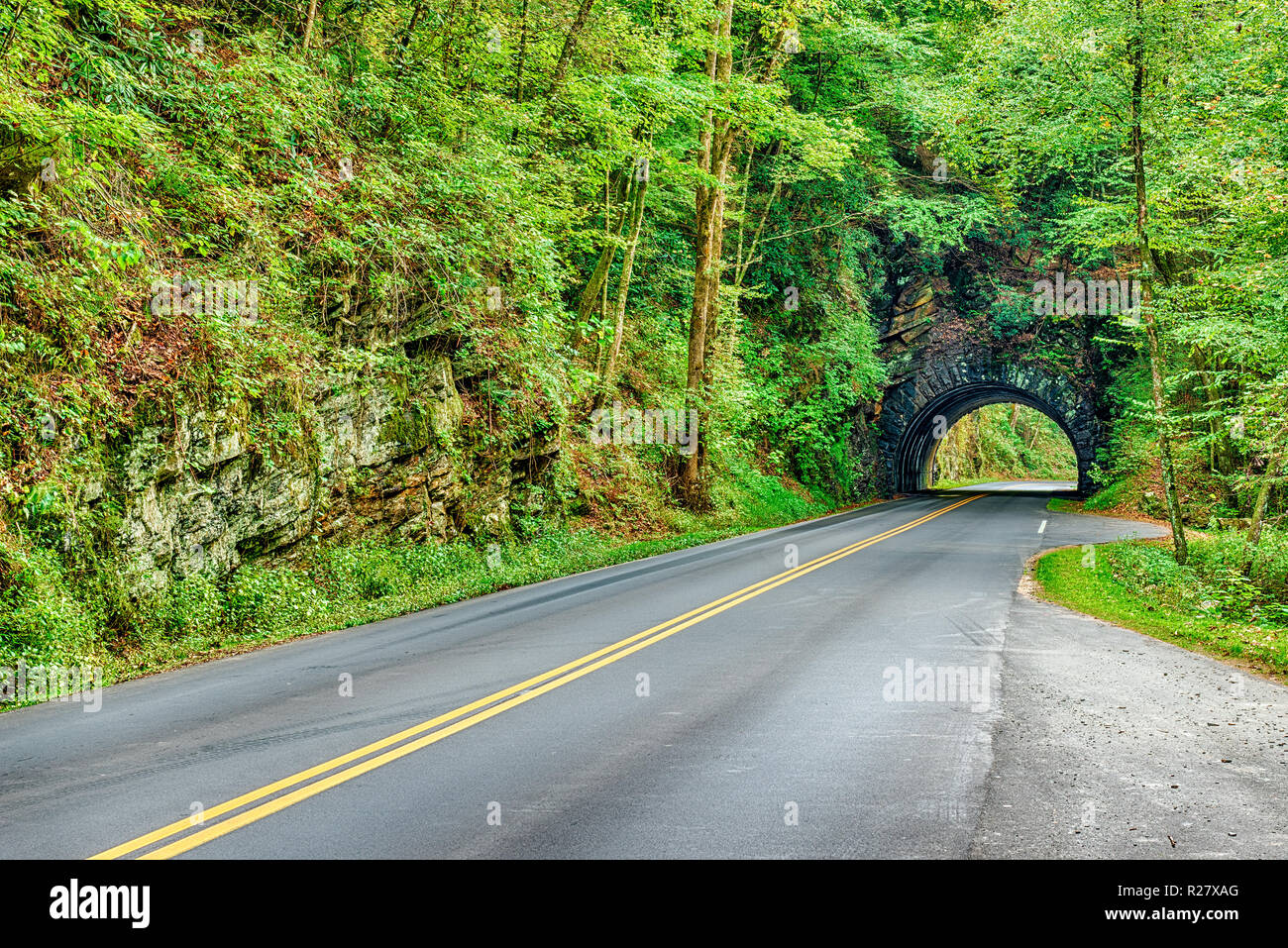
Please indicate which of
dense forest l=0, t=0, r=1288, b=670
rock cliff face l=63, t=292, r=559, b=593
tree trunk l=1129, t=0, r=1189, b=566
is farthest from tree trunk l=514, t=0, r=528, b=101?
tree trunk l=1129, t=0, r=1189, b=566

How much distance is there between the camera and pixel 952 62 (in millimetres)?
33500

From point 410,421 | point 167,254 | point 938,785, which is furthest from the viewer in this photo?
point 410,421

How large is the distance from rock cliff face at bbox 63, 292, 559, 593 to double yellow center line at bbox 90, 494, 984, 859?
484 cm

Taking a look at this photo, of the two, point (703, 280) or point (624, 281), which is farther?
point (703, 280)

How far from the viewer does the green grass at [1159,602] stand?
364 inches

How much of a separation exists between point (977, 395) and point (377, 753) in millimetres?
40118

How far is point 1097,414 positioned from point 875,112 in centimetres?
1432

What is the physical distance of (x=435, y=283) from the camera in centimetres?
1484

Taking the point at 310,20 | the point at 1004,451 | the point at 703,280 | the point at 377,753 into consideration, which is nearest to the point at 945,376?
the point at 703,280

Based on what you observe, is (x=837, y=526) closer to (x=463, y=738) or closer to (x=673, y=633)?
(x=673, y=633)

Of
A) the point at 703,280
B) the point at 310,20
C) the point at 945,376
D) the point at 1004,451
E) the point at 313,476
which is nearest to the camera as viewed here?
the point at 313,476

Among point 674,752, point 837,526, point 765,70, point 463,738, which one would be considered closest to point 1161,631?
point 674,752

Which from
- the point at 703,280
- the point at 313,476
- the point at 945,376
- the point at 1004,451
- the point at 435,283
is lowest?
the point at 1004,451

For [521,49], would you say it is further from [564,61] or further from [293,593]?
[293,593]
